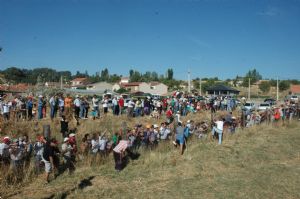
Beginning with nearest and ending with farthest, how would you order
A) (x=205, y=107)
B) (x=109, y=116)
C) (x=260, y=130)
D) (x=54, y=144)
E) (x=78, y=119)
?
(x=54, y=144)
(x=78, y=119)
(x=109, y=116)
(x=260, y=130)
(x=205, y=107)

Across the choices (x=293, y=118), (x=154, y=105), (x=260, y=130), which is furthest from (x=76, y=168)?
(x=293, y=118)

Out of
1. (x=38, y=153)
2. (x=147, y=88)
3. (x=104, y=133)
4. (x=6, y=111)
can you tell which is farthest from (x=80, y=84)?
(x=38, y=153)

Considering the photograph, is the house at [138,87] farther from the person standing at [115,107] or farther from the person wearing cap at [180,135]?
the person wearing cap at [180,135]

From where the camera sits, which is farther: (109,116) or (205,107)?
(205,107)

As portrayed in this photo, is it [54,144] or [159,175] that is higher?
[54,144]

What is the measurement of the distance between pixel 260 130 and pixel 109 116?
10664mm

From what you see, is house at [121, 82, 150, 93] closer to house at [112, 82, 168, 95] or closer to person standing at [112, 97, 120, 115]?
house at [112, 82, 168, 95]

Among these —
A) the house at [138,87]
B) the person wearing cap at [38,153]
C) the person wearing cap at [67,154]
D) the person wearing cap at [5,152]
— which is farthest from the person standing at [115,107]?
the house at [138,87]

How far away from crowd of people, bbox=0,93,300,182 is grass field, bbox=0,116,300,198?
0.53 m

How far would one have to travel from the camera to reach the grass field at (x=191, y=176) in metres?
11.5

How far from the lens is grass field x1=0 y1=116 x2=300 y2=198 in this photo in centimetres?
1153

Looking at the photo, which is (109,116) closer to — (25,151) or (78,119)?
(78,119)

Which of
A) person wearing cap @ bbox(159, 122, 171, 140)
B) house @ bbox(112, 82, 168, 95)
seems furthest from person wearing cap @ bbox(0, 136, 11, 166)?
house @ bbox(112, 82, 168, 95)

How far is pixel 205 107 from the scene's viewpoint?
27688 mm
